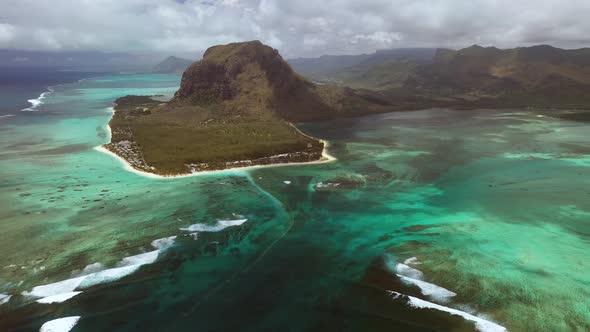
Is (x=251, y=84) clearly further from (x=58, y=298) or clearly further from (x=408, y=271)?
(x=58, y=298)

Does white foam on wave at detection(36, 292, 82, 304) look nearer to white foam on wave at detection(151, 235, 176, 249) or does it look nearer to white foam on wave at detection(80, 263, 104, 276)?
white foam on wave at detection(80, 263, 104, 276)

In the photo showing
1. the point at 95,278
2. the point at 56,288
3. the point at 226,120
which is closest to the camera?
the point at 56,288

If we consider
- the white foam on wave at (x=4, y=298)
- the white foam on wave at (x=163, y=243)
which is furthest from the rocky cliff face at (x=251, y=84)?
the white foam on wave at (x=4, y=298)

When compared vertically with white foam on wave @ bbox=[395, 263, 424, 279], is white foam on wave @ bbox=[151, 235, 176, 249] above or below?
above

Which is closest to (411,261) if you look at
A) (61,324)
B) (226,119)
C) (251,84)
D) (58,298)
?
(61,324)

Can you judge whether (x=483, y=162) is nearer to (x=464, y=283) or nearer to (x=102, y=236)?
(x=464, y=283)

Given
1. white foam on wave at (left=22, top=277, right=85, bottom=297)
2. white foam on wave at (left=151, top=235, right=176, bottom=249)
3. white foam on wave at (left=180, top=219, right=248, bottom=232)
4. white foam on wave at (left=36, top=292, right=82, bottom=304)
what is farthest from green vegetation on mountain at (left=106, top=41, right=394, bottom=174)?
white foam on wave at (left=36, top=292, right=82, bottom=304)

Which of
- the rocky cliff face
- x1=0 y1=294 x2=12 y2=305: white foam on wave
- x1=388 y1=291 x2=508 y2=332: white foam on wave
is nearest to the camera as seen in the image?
x1=388 y1=291 x2=508 y2=332: white foam on wave
